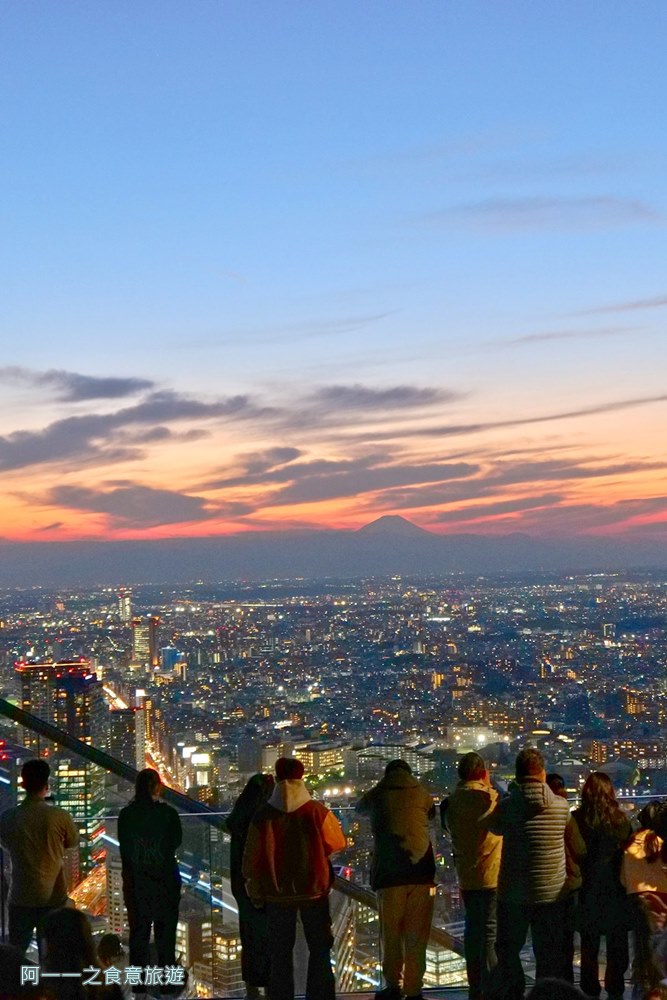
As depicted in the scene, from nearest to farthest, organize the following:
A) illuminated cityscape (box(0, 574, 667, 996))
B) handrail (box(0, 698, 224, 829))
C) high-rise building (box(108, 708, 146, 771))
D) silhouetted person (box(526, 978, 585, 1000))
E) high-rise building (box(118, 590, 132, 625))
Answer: silhouetted person (box(526, 978, 585, 1000)) < illuminated cityscape (box(0, 574, 667, 996)) < handrail (box(0, 698, 224, 829)) < high-rise building (box(108, 708, 146, 771)) < high-rise building (box(118, 590, 132, 625))

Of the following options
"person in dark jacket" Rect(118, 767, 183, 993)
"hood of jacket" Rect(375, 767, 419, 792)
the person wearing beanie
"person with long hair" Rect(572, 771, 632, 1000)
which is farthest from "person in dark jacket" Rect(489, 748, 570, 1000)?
"person in dark jacket" Rect(118, 767, 183, 993)

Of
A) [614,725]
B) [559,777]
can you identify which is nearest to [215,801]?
[559,777]

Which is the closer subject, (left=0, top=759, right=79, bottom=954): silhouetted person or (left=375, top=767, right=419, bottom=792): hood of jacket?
(left=375, top=767, right=419, bottom=792): hood of jacket

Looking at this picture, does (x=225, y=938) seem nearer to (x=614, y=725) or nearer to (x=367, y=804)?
(x=367, y=804)

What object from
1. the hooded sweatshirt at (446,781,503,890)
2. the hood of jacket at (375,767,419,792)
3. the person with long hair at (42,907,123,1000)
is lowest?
the person with long hair at (42,907,123,1000)

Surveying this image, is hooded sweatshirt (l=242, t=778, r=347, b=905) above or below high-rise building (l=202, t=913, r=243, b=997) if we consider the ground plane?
above

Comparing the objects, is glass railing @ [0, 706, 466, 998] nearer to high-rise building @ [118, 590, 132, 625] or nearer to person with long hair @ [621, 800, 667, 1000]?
person with long hair @ [621, 800, 667, 1000]

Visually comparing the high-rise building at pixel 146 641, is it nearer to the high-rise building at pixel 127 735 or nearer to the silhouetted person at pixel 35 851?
the high-rise building at pixel 127 735

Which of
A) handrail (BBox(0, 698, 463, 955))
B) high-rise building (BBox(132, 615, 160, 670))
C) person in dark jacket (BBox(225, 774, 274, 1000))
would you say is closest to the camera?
person in dark jacket (BBox(225, 774, 274, 1000))
